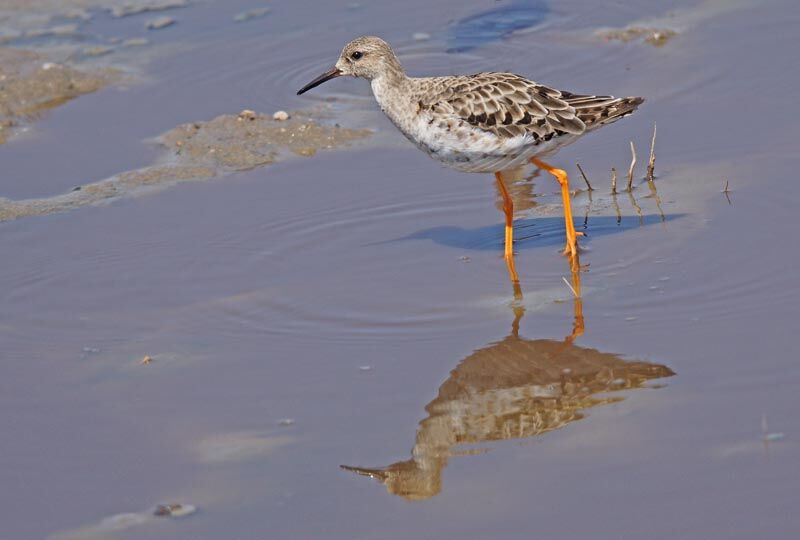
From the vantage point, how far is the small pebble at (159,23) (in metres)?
13.6

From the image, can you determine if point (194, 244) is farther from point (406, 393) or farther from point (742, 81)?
point (742, 81)

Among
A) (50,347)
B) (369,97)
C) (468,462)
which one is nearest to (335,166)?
(369,97)

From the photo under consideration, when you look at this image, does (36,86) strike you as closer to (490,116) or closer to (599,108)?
(490,116)

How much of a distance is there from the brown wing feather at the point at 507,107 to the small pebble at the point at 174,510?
3.81m

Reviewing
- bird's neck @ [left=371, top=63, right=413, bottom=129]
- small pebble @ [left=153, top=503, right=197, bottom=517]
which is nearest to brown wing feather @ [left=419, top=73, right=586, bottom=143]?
bird's neck @ [left=371, top=63, right=413, bottom=129]

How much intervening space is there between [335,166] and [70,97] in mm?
3464

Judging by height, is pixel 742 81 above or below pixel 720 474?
above

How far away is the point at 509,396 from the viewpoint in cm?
654

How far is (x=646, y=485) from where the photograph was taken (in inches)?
214

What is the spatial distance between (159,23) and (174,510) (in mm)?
9045

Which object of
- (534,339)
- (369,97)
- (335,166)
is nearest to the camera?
(534,339)

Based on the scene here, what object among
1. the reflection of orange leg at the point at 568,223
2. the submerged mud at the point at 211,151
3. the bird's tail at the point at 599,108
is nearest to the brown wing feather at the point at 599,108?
the bird's tail at the point at 599,108

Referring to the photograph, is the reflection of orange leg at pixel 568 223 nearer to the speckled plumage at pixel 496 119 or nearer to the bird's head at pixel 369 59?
the speckled plumage at pixel 496 119

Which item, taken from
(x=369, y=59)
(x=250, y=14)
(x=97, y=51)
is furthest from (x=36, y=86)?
(x=369, y=59)
